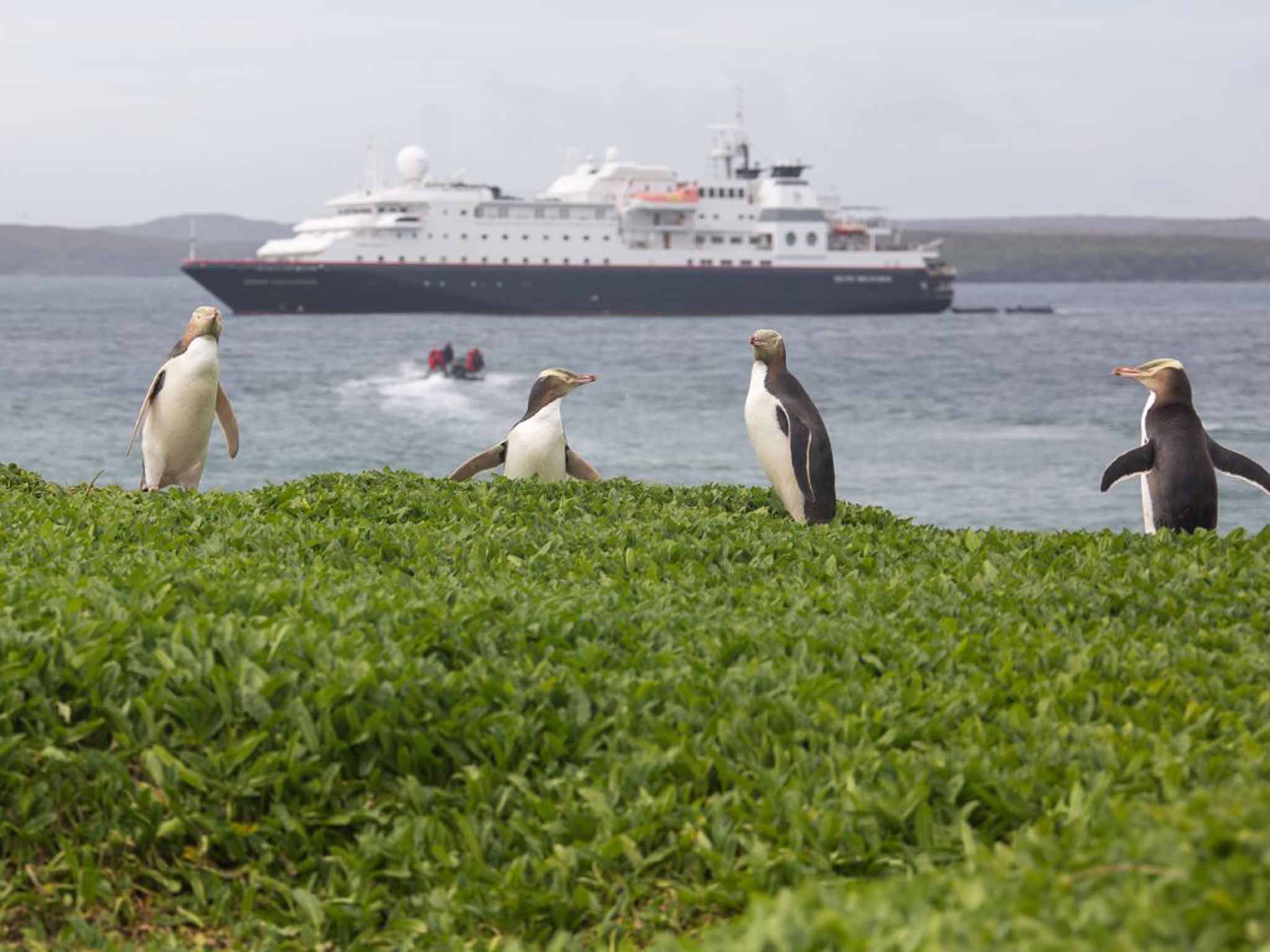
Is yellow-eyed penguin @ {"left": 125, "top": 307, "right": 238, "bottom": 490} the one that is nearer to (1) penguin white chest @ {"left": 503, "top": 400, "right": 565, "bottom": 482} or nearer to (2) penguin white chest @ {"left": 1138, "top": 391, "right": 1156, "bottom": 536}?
(1) penguin white chest @ {"left": 503, "top": 400, "right": 565, "bottom": 482}

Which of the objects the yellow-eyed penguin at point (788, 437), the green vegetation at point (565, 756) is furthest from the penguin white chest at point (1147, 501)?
the green vegetation at point (565, 756)

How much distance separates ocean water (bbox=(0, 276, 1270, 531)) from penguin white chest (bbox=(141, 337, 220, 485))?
21.0ft

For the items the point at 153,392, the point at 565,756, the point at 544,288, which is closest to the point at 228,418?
the point at 153,392

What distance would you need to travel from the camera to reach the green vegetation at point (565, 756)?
363 centimetres

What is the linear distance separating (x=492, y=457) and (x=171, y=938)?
5013mm

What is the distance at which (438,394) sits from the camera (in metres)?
37.7

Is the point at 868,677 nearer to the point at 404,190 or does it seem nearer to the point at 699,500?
the point at 699,500

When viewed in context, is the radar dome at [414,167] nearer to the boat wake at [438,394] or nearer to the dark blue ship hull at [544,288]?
the dark blue ship hull at [544,288]

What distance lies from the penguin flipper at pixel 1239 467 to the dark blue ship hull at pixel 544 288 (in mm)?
61466

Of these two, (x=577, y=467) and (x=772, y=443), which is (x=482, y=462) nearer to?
(x=577, y=467)

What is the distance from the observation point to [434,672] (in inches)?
165

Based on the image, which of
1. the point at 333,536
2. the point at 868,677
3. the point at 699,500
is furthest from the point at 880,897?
the point at 699,500

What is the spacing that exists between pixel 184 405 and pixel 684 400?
102ft

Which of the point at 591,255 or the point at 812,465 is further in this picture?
the point at 591,255
